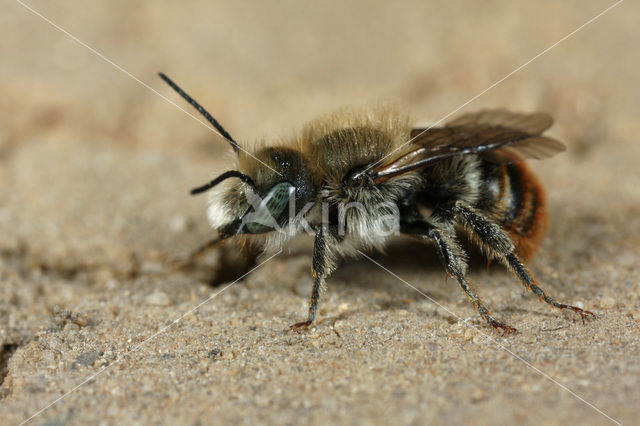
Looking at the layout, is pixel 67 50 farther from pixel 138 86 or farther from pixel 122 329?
pixel 122 329

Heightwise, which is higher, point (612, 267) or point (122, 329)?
point (122, 329)

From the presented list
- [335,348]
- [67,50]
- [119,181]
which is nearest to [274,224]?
[335,348]

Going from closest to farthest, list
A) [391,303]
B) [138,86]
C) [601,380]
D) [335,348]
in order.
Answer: [601,380] < [335,348] < [391,303] < [138,86]

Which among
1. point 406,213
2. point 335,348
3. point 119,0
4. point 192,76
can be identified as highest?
point 119,0

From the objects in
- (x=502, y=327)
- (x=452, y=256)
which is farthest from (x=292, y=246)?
(x=502, y=327)

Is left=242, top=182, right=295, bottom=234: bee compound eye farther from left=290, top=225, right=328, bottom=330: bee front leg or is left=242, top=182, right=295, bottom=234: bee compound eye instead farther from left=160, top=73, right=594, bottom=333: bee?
left=290, top=225, right=328, bottom=330: bee front leg

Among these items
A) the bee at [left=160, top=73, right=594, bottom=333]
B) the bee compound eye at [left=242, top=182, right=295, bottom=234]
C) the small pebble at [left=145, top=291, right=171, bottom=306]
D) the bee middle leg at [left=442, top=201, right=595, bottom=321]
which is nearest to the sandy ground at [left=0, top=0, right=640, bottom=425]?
the small pebble at [left=145, top=291, right=171, bottom=306]
